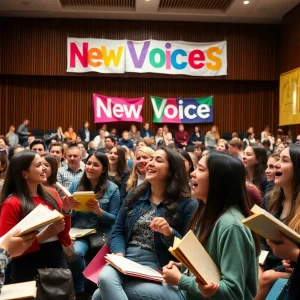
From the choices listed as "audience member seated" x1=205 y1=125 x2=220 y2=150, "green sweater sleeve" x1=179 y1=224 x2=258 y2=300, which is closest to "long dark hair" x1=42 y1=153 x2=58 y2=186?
"green sweater sleeve" x1=179 y1=224 x2=258 y2=300

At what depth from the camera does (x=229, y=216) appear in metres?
1.99

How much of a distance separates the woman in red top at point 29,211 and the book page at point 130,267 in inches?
16.1

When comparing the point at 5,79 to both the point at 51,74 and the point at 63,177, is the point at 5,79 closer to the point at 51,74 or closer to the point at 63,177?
the point at 51,74

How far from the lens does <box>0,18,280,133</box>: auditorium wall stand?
15352 mm

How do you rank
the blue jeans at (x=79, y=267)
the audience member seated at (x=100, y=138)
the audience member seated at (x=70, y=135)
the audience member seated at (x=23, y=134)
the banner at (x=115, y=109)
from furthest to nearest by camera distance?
1. the banner at (x=115, y=109)
2. the audience member seated at (x=70, y=135)
3. the audience member seated at (x=23, y=134)
4. the audience member seated at (x=100, y=138)
5. the blue jeans at (x=79, y=267)

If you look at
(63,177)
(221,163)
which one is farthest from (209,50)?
(221,163)

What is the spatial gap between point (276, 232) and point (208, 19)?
14785 millimetres

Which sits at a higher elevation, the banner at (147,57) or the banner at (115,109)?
the banner at (147,57)

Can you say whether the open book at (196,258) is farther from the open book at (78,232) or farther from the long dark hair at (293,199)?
the open book at (78,232)

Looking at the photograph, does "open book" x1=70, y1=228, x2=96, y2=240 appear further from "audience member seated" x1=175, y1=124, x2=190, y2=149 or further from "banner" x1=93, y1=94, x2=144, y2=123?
"banner" x1=93, y1=94, x2=144, y2=123

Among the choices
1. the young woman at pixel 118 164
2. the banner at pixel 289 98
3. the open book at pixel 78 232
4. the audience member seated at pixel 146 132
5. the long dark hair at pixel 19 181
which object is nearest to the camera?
the long dark hair at pixel 19 181

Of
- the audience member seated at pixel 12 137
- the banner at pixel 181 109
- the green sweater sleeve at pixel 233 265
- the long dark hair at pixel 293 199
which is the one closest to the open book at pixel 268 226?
the green sweater sleeve at pixel 233 265

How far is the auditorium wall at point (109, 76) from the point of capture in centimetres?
1535

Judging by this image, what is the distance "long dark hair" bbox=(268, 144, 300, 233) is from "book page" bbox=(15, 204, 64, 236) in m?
1.36
